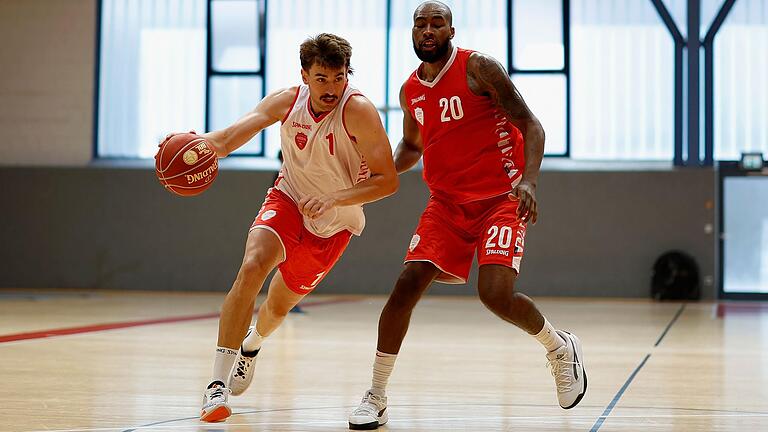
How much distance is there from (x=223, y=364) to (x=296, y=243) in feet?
2.19

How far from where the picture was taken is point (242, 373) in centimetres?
439

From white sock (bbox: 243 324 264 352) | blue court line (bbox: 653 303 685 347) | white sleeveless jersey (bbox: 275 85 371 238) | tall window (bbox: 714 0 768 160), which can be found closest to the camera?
white sleeveless jersey (bbox: 275 85 371 238)

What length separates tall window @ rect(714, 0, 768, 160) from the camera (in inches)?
549

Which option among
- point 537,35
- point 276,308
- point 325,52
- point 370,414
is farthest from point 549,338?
point 537,35

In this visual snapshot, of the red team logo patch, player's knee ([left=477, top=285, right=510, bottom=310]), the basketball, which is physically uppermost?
the red team logo patch

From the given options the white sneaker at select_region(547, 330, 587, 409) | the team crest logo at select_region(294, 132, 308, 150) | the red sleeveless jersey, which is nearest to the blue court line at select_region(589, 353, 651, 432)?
the white sneaker at select_region(547, 330, 587, 409)

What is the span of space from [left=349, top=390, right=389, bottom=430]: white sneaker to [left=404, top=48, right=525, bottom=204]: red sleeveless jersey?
897 mm

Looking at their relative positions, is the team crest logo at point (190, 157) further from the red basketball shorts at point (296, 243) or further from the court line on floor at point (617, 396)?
the court line on floor at point (617, 396)

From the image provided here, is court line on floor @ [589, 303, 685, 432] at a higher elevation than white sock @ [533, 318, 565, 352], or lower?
lower

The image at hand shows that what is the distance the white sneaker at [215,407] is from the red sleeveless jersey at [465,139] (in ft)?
4.11

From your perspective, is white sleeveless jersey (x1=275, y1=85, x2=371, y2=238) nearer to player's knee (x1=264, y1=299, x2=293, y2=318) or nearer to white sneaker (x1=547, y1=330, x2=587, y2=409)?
player's knee (x1=264, y1=299, x2=293, y2=318)

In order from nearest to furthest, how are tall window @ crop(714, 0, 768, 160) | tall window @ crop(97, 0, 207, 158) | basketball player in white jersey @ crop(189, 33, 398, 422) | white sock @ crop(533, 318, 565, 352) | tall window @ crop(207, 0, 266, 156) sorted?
basketball player in white jersey @ crop(189, 33, 398, 422)
white sock @ crop(533, 318, 565, 352)
tall window @ crop(714, 0, 768, 160)
tall window @ crop(207, 0, 266, 156)
tall window @ crop(97, 0, 207, 158)

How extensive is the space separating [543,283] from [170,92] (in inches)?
241

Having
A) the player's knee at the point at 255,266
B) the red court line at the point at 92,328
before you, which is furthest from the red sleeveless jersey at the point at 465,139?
the red court line at the point at 92,328
